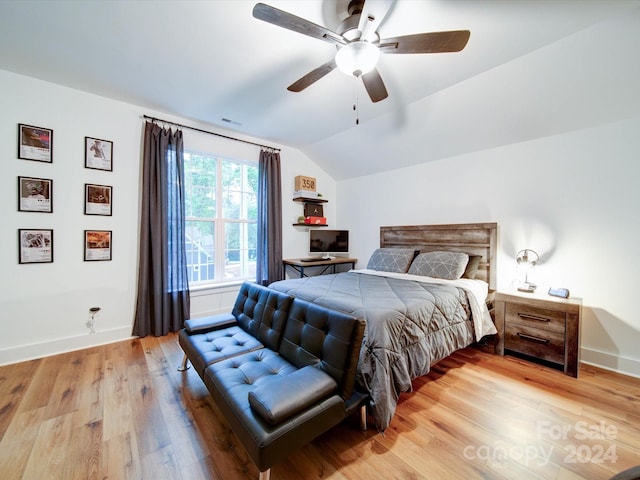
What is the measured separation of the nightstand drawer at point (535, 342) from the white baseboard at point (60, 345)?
414cm

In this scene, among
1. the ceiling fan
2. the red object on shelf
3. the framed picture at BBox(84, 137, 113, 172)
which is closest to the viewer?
the ceiling fan

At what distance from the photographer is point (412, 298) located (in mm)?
2109

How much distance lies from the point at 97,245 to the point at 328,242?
312 cm

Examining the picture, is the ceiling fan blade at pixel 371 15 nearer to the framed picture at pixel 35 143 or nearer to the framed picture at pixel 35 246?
the framed picture at pixel 35 143

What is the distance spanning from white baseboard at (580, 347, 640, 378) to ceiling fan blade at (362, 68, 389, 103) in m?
3.05

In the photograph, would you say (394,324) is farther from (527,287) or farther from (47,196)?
(47,196)

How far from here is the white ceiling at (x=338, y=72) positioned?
5.57 ft

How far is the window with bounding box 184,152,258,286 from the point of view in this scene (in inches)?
140

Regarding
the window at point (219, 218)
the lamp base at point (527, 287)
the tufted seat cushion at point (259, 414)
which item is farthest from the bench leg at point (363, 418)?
the window at point (219, 218)

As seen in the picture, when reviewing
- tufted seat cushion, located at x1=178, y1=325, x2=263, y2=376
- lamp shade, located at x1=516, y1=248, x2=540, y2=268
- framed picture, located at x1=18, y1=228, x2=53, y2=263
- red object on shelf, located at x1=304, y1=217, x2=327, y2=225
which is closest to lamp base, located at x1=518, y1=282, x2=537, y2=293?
lamp shade, located at x1=516, y1=248, x2=540, y2=268

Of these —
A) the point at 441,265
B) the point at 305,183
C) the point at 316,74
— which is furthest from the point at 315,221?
the point at 316,74

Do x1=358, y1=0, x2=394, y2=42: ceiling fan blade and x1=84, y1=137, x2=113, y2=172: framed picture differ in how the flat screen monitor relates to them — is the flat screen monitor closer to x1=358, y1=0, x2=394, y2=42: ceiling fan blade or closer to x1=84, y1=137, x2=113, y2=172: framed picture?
x1=84, y1=137, x2=113, y2=172: framed picture

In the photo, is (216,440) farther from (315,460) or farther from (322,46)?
(322,46)

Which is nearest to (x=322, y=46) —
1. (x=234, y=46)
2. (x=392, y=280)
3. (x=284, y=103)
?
(x=234, y=46)
